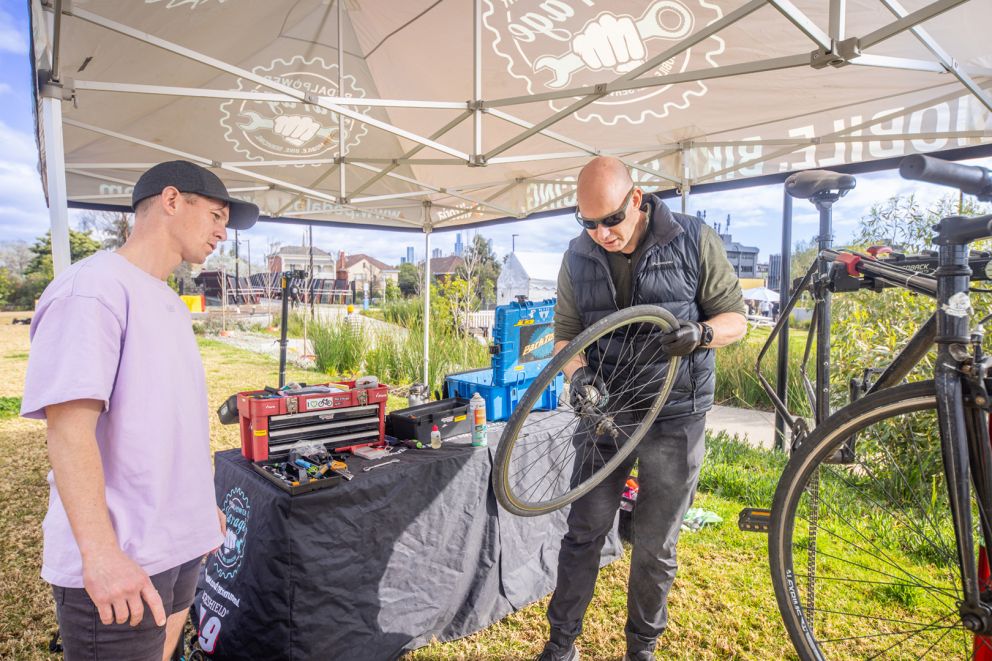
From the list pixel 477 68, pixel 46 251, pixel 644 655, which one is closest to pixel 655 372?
pixel 644 655

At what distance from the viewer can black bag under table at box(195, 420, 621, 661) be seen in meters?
1.85

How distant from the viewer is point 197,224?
1.33 meters

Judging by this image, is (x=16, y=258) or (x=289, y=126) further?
(x=16, y=258)

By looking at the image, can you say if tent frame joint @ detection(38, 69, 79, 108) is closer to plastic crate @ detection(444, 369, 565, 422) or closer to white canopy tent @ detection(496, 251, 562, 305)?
plastic crate @ detection(444, 369, 565, 422)

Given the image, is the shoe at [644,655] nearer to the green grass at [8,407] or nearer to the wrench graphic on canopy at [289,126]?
the wrench graphic on canopy at [289,126]

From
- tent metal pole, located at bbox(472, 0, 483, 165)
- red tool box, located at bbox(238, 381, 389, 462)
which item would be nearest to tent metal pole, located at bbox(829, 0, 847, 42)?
tent metal pole, located at bbox(472, 0, 483, 165)

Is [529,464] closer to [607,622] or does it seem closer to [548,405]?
[548,405]

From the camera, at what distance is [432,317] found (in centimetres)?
908

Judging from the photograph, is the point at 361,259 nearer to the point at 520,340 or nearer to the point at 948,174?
the point at 520,340

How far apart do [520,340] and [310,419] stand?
46.2 inches

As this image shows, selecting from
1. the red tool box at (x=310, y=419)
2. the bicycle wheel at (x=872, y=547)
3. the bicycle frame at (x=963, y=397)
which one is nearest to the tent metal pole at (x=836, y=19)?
the bicycle frame at (x=963, y=397)

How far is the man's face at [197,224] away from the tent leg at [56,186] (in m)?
0.94

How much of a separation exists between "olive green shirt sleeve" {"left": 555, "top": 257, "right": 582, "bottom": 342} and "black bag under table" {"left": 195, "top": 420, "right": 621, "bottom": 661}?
72cm

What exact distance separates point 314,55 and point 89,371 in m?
3.73
